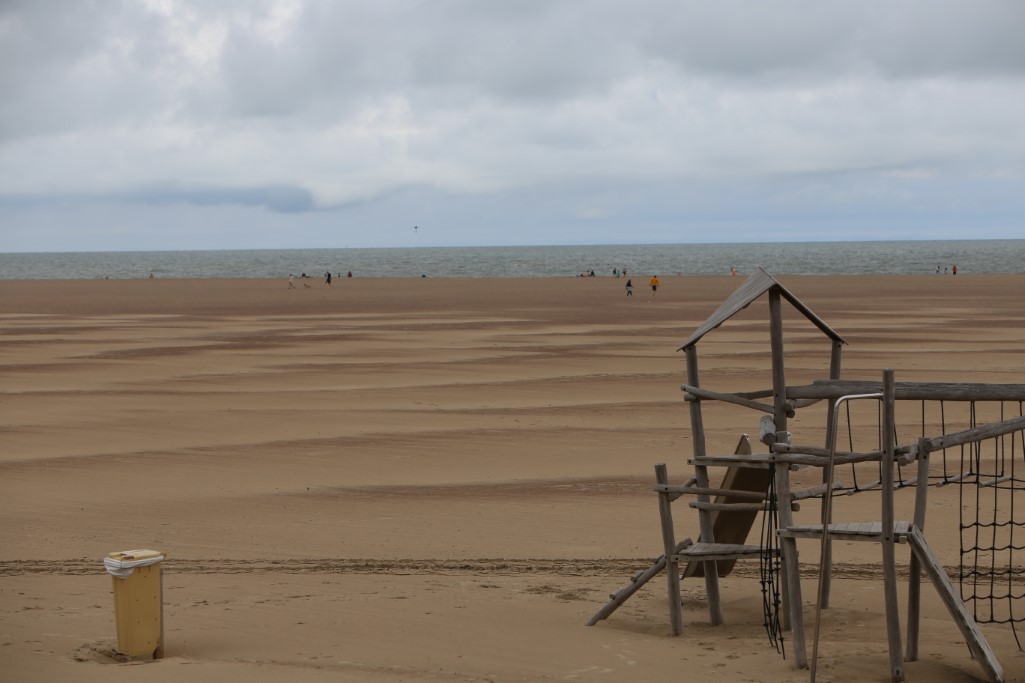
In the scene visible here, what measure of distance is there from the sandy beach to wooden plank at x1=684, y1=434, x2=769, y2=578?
0.52 meters

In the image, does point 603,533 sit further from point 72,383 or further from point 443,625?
point 72,383

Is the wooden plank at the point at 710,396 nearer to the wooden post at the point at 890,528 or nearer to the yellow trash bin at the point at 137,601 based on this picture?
the wooden post at the point at 890,528

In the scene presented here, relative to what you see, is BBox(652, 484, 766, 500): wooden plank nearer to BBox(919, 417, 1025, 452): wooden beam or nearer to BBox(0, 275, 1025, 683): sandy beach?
BBox(0, 275, 1025, 683): sandy beach

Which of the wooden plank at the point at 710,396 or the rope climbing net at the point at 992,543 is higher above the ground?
the wooden plank at the point at 710,396

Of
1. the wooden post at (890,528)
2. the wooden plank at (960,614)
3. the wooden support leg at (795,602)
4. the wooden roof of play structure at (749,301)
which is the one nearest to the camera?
the wooden post at (890,528)

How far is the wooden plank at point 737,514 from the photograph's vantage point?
29.5 feet

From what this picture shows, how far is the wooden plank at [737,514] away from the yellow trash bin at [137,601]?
376 cm

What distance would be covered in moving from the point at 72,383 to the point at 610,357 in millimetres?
11600

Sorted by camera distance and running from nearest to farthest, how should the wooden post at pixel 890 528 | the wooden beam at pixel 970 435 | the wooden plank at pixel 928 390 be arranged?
the wooden post at pixel 890 528, the wooden beam at pixel 970 435, the wooden plank at pixel 928 390

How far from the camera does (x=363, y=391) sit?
72.9ft

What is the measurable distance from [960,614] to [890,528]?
65 cm

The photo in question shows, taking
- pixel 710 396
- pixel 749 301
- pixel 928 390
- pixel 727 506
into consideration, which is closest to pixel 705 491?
pixel 727 506

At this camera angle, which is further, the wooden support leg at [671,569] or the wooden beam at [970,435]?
the wooden support leg at [671,569]

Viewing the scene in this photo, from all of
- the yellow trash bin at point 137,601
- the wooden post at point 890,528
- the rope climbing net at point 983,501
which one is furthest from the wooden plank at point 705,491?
the yellow trash bin at point 137,601
